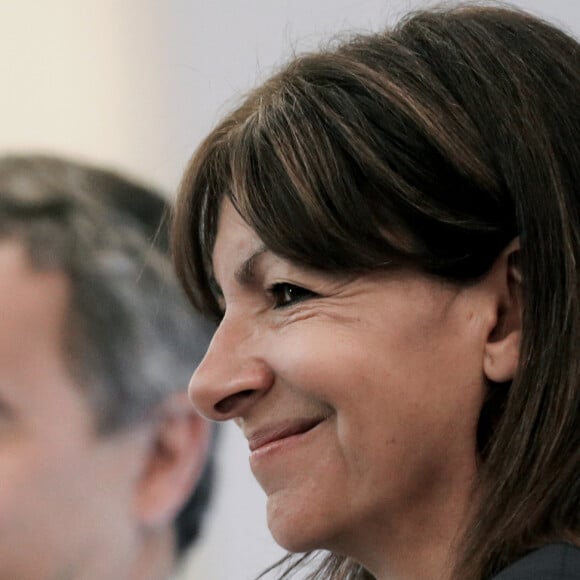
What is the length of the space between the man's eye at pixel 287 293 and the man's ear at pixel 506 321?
0.57 ft

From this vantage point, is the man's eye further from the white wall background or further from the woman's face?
the white wall background

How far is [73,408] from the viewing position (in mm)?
1695

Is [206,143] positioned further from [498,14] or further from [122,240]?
[122,240]

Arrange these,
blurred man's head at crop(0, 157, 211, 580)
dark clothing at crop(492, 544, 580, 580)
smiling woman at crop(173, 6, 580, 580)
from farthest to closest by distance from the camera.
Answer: blurred man's head at crop(0, 157, 211, 580) < smiling woman at crop(173, 6, 580, 580) < dark clothing at crop(492, 544, 580, 580)

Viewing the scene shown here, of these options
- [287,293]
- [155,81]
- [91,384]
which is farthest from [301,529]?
[155,81]

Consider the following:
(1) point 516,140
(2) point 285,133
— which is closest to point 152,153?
(2) point 285,133

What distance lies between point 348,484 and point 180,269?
0.32 metres

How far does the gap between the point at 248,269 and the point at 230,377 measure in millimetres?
103

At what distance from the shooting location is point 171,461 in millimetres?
1782

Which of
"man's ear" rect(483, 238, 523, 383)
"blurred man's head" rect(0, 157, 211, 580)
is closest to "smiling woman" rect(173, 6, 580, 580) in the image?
"man's ear" rect(483, 238, 523, 383)

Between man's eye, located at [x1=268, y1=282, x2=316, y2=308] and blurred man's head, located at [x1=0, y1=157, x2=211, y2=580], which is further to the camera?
blurred man's head, located at [x1=0, y1=157, x2=211, y2=580]

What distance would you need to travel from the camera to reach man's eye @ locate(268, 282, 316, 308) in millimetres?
1190

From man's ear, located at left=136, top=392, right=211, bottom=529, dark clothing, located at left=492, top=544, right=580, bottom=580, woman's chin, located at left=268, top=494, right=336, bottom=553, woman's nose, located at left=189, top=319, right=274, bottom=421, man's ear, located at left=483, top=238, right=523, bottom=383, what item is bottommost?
man's ear, located at left=136, top=392, right=211, bottom=529

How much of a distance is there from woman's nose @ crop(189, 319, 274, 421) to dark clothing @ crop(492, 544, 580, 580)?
0.30m
